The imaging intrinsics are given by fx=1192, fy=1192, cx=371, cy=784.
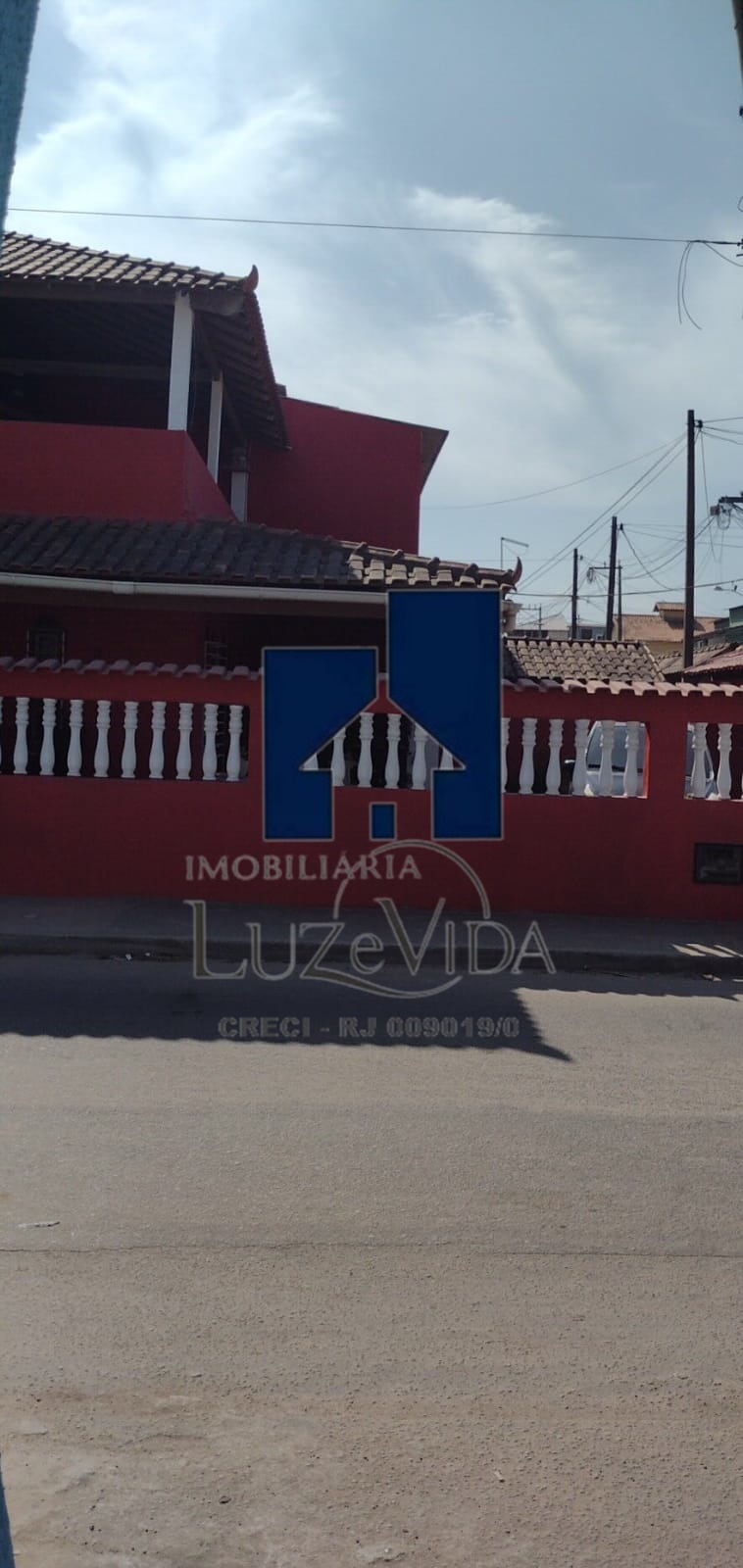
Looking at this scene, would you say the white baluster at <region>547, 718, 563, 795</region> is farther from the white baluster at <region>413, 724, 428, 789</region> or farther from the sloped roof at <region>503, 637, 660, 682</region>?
the sloped roof at <region>503, 637, 660, 682</region>

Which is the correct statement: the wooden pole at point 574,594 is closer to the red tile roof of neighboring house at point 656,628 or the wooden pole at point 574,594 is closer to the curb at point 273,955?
the red tile roof of neighboring house at point 656,628

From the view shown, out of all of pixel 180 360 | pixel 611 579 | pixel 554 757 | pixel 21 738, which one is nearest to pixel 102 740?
pixel 21 738

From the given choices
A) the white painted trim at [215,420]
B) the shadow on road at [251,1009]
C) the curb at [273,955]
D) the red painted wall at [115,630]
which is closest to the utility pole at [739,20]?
the shadow on road at [251,1009]

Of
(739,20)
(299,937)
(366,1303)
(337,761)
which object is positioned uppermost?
(739,20)

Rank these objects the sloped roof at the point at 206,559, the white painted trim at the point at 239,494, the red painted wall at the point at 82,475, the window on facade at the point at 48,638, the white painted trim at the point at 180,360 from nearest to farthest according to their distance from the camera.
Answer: the sloped roof at the point at 206,559 → the window on facade at the point at 48,638 → the white painted trim at the point at 180,360 → the red painted wall at the point at 82,475 → the white painted trim at the point at 239,494

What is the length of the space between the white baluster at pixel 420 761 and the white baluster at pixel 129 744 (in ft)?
6.19

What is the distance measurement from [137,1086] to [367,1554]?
2571 millimetres

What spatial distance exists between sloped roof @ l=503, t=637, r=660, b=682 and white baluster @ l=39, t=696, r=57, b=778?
27.2 feet

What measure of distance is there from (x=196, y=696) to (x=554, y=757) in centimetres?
244

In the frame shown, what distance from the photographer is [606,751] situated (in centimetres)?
801

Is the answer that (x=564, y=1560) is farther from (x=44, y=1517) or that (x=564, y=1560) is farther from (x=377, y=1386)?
(x=44, y=1517)

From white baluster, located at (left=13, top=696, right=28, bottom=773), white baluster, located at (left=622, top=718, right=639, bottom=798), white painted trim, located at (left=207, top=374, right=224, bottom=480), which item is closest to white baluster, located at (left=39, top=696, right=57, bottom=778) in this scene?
white baluster, located at (left=13, top=696, right=28, bottom=773)

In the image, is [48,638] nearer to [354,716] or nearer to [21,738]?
[21,738]

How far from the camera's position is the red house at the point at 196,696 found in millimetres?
7992
